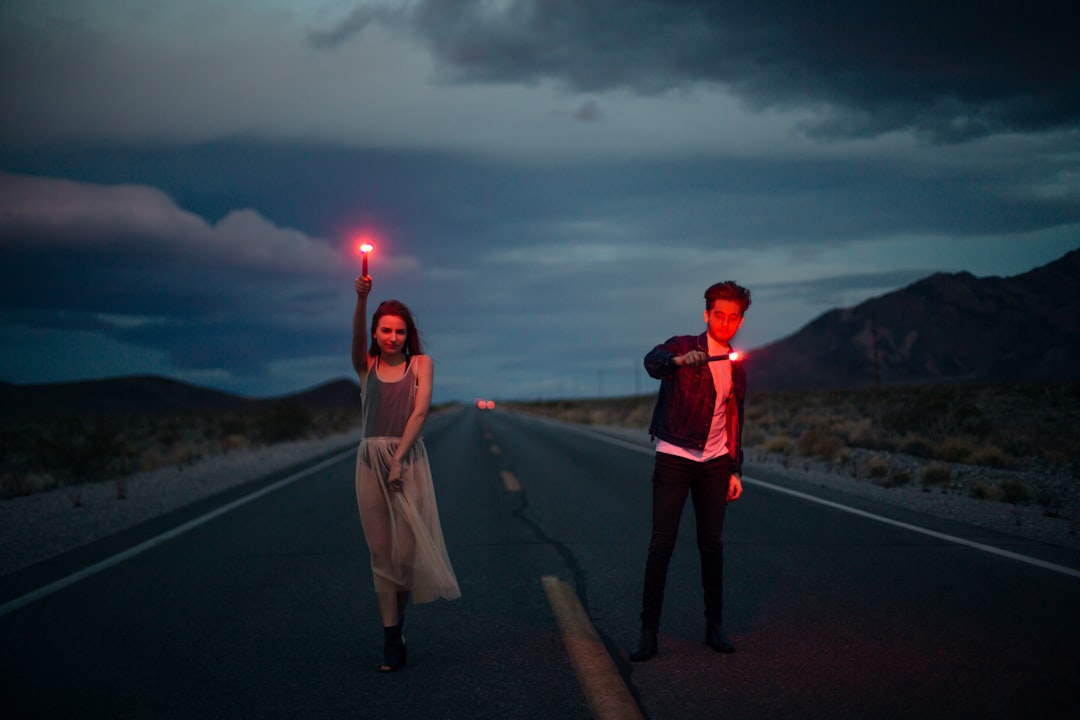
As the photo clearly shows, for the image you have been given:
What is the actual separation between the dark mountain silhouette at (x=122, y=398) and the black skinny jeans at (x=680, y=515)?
102875mm

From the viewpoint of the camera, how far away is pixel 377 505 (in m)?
4.57

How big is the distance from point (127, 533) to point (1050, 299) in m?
66.8

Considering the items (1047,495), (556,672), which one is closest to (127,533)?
(556,672)

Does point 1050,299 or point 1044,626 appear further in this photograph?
point 1050,299

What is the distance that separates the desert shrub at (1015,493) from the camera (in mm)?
10711

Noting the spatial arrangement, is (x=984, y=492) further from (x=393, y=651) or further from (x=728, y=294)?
(x=393, y=651)

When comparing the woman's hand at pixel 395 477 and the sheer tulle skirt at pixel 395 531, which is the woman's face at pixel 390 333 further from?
the woman's hand at pixel 395 477

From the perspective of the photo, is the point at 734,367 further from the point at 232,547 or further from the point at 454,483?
the point at 454,483

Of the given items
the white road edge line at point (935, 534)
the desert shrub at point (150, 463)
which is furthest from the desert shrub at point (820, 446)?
the desert shrub at point (150, 463)

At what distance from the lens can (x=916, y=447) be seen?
690 inches

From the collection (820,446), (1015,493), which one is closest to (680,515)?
(1015,493)

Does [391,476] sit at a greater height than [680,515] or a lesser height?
greater

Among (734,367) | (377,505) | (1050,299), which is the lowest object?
(377,505)

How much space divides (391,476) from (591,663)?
4.89ft
